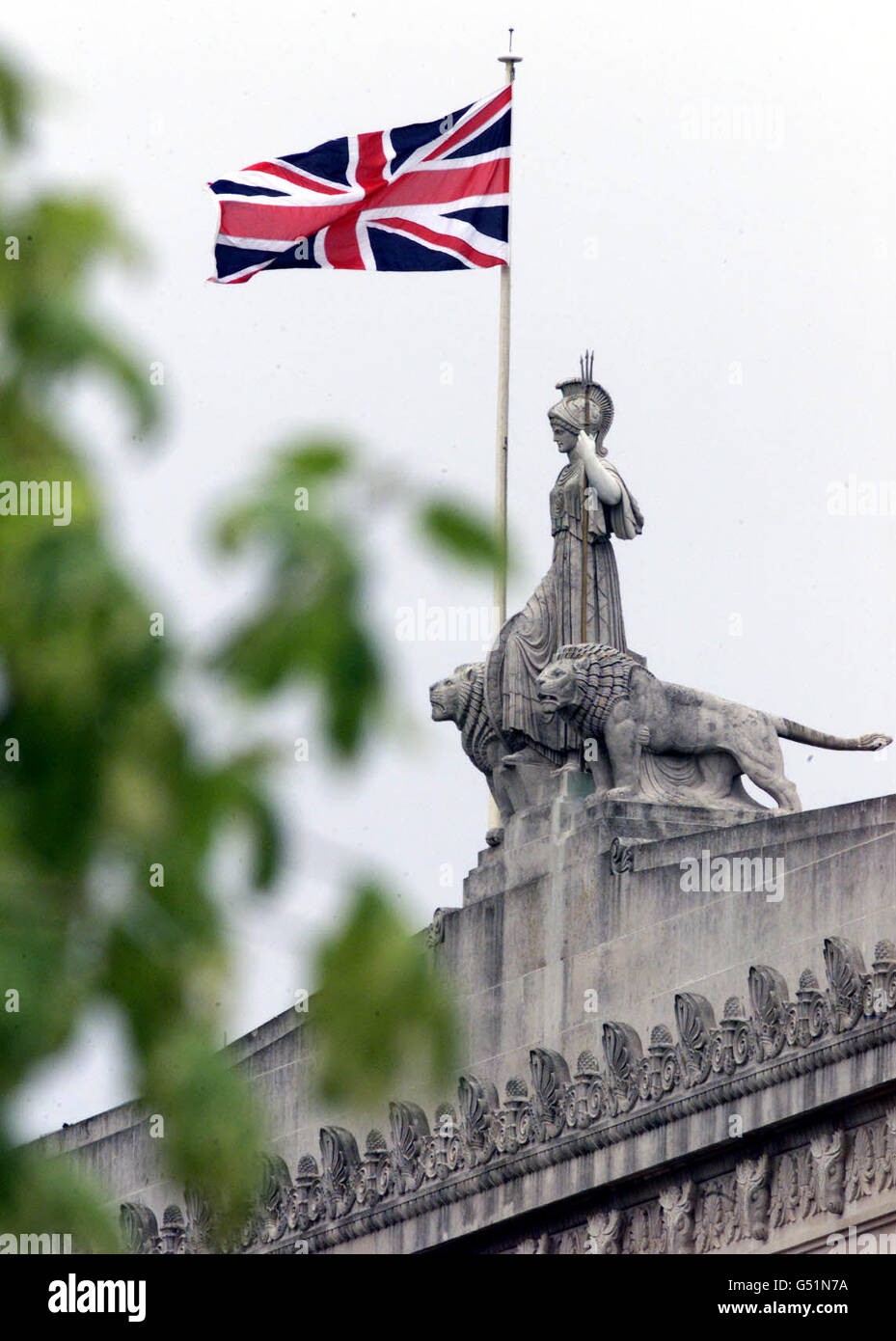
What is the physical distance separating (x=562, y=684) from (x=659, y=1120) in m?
4.26

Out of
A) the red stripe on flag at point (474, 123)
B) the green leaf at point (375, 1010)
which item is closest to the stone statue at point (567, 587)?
the red stripe on flag at point (474, 123)

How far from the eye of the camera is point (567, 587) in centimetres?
2841

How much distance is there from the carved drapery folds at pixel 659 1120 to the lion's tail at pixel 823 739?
3.15 metres

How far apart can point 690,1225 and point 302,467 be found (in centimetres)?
1929

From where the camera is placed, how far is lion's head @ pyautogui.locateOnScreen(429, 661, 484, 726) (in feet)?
92.8

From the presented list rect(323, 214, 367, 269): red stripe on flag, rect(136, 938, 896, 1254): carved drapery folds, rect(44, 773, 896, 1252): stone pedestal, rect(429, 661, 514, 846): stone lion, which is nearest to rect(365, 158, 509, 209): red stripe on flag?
rect(323, 214, 367, 269): red stripe on flag

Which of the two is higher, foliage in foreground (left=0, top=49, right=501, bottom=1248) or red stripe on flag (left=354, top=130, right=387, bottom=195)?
red stripe on flag (left=354, top=130, right=387, bottom=195)

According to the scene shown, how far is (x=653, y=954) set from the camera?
25484 mm

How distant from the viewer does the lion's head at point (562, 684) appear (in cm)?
2705

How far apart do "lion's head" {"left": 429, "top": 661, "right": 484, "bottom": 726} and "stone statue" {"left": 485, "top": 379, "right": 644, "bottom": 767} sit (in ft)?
0.68

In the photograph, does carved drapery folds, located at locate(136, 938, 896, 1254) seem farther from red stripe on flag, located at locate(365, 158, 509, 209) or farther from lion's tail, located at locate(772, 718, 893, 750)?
red stripe on flag, located at locate(365, 158, 509, 209)

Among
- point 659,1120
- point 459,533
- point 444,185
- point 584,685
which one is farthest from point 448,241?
point 459,533

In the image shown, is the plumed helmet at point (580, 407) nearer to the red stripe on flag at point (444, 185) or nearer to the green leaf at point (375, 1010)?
the red stripe on flag at point (444, 185)

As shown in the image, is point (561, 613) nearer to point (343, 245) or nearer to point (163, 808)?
point (343, 245)
